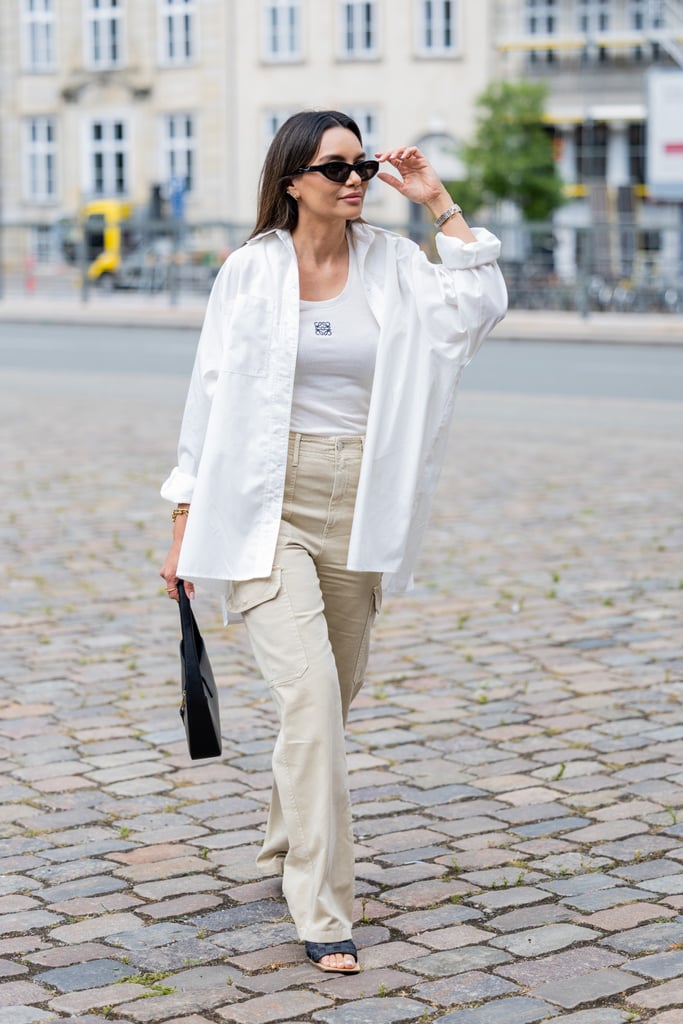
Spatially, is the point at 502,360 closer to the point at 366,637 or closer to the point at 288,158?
the point at 366,637

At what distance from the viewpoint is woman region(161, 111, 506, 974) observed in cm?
387

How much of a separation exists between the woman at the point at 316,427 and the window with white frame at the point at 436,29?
42733 mm

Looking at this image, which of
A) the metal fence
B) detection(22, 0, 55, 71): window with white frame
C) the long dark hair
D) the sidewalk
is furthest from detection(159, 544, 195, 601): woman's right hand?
detection(22, 0, 55, 71): window with white frame

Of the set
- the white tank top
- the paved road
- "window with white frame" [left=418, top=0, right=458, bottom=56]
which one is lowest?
the paved road

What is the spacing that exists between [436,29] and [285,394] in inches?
1703

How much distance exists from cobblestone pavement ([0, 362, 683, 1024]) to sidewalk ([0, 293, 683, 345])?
16.8m

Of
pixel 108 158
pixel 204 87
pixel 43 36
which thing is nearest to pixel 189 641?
pixel 204 87

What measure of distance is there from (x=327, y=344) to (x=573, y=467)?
832 cm

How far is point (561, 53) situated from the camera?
44.0m

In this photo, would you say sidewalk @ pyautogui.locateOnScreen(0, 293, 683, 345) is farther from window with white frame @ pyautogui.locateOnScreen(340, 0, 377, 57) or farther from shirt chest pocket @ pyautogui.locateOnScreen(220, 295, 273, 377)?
shirt chest pocket @ pyautogui.locateOnScreen(220, 295, 273, 377)

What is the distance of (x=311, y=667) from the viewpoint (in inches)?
152

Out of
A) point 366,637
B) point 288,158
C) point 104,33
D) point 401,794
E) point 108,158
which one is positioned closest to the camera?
point 288,158

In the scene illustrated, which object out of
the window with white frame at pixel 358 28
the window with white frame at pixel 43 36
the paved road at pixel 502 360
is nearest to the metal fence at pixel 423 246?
the paved road at pixel 502 360

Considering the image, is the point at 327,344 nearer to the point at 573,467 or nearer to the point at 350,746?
the point at 350,746
